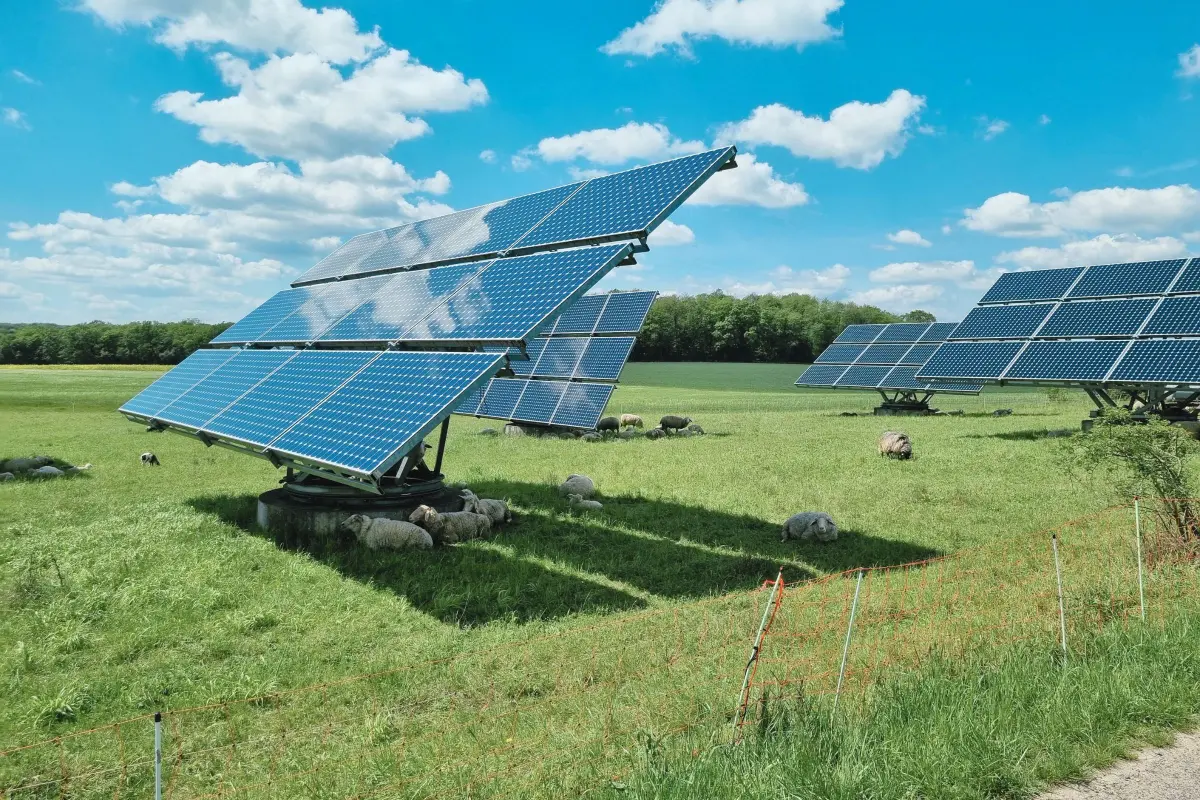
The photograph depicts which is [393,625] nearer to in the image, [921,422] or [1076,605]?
[1076,605]

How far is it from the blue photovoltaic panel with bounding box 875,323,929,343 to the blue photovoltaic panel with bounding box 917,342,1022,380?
11.8m

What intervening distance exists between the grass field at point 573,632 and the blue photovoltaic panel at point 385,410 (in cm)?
169

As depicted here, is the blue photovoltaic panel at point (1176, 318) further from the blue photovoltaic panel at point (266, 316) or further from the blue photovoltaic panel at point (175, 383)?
the blue photovoltaic panel at point (175, 383)

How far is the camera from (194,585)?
9.38m

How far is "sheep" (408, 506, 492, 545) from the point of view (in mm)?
11445

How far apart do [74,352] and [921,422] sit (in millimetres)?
101168

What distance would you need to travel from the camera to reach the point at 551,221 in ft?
43.0

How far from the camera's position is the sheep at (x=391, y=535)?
35.7ft

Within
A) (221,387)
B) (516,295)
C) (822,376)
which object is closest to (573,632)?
→ (516,295)

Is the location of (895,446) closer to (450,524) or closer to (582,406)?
(582,406)

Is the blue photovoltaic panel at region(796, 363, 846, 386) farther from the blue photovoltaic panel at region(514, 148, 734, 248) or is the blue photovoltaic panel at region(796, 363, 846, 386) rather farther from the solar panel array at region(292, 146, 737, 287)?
the blue photovoltaic panel at region(514, 148, 734, 248)

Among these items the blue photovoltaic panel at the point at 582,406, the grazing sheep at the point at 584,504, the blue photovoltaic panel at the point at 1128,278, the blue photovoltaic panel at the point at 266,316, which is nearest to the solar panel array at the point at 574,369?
the blue photovoltaic panel at the point at 582,406

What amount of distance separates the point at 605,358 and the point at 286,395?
1486 cm

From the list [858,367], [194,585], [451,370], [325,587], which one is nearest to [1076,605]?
[451,370]
